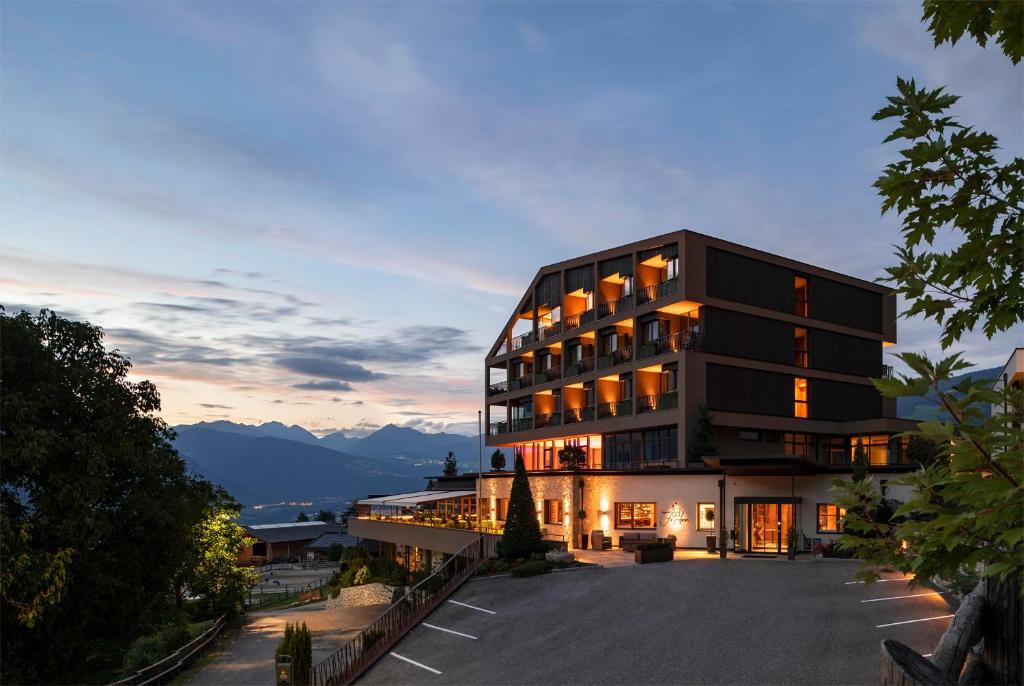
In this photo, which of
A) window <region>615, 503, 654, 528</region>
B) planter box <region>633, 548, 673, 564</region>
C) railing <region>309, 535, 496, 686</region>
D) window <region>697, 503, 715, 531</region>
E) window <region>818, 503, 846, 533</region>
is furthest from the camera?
window <region>615, 503, 654, 528</region>

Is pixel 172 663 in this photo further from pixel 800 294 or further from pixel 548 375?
pixel 800 294

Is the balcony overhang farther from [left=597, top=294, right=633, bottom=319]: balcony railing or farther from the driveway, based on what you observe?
the driveway

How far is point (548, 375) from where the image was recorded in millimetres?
63625

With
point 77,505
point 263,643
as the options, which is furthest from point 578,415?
point 77,505

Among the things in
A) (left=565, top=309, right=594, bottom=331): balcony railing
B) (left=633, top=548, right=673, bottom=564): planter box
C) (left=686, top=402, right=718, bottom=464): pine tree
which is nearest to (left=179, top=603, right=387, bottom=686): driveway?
(left=633, top=548, right=673, bottom=564): planter box

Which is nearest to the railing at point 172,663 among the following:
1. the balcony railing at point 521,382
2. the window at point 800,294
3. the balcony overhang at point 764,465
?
the balcony overhang at point 764,465

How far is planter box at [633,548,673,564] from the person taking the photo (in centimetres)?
3469

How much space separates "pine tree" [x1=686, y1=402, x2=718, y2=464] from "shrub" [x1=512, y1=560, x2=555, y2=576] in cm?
1665

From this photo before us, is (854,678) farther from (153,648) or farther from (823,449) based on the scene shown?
(823,449)

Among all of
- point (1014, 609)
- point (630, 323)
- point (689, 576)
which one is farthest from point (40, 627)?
point (630, 323)

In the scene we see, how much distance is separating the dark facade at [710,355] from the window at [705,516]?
5.04 meters

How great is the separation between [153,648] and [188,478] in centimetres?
636

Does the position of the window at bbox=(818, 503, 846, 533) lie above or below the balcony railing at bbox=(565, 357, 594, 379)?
below

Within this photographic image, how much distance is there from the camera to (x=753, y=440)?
51.8 metres
